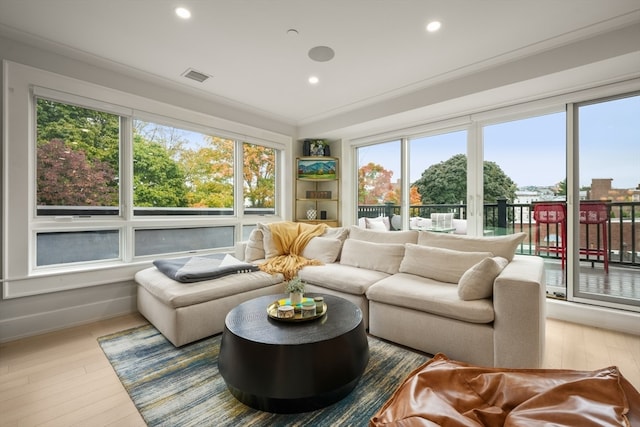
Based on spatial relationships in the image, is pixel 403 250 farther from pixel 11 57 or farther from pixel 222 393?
pixel 11 57

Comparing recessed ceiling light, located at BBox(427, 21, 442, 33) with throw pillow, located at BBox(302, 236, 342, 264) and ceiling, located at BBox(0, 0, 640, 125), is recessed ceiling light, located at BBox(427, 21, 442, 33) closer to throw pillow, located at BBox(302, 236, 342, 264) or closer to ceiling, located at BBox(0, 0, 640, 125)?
ceiling, located at BBox(0, 0, 640, 125)

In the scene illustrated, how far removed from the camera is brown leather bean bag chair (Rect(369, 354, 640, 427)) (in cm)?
84

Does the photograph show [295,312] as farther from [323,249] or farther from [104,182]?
[104,182]

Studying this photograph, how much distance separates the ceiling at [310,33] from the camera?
2.01m

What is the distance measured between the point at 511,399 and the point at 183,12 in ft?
9.58

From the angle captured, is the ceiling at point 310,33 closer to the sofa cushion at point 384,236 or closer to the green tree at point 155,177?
the green tree at point 155,177

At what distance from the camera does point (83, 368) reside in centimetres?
198

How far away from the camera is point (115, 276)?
2.89 meters

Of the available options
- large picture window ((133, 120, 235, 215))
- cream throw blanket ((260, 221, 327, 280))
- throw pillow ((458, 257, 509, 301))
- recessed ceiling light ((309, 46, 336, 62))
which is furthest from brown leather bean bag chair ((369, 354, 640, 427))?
large picture window ((133, 120, 235, 215))

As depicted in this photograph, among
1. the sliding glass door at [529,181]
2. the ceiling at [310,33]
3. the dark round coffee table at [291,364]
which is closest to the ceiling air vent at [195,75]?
the ceiling at [310,33]

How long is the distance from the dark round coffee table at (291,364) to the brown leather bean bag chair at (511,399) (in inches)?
20.0

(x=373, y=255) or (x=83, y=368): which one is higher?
(x=373, y=255)

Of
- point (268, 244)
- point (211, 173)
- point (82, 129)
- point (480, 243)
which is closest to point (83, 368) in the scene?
point (268, 244)

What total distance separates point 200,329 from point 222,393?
0.78 metres
